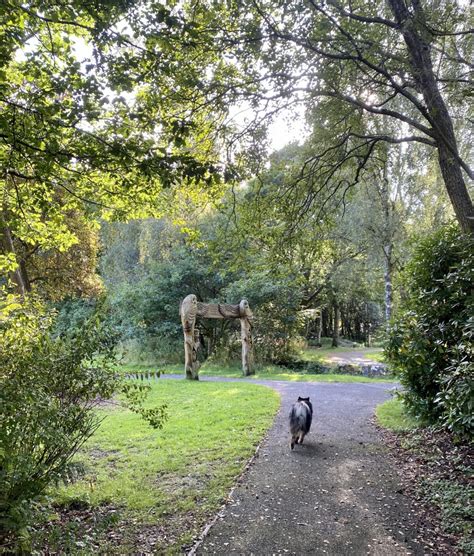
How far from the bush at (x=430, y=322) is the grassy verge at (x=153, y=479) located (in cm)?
289

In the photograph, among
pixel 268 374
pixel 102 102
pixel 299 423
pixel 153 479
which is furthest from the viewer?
pixel 268 374

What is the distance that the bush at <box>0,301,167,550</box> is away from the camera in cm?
284

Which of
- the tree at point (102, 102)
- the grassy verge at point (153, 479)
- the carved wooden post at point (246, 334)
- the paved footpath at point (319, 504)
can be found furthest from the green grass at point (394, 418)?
the carved wooden post at point (246, 334)

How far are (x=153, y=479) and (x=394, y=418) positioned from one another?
17.0ft

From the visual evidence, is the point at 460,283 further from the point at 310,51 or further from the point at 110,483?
the point at 110,483

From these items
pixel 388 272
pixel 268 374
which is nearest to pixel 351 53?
pixel 268 374

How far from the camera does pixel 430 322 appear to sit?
642 cm

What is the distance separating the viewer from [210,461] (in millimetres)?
5891

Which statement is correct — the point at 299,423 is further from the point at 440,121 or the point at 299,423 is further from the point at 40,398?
the point at 440,121

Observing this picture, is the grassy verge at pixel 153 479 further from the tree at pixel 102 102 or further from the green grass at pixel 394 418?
the tree at pixel 102 102

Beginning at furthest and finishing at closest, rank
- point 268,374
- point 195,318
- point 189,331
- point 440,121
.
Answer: point 268,374 → point 195,318 → point 189,331 → point 440,121

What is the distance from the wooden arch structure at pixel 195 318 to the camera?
47.3 feet

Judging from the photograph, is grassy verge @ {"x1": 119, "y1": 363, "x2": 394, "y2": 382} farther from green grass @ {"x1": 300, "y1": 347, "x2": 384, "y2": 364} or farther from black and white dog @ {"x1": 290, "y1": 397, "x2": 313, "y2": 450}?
black and white dog @ {"x1": 290, "y1": 397, "x2": 313, "y2": 450}

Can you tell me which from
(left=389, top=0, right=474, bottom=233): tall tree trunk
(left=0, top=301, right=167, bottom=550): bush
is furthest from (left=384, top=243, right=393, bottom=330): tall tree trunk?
(left=0, top=301, right=167, bottom=550): bush
